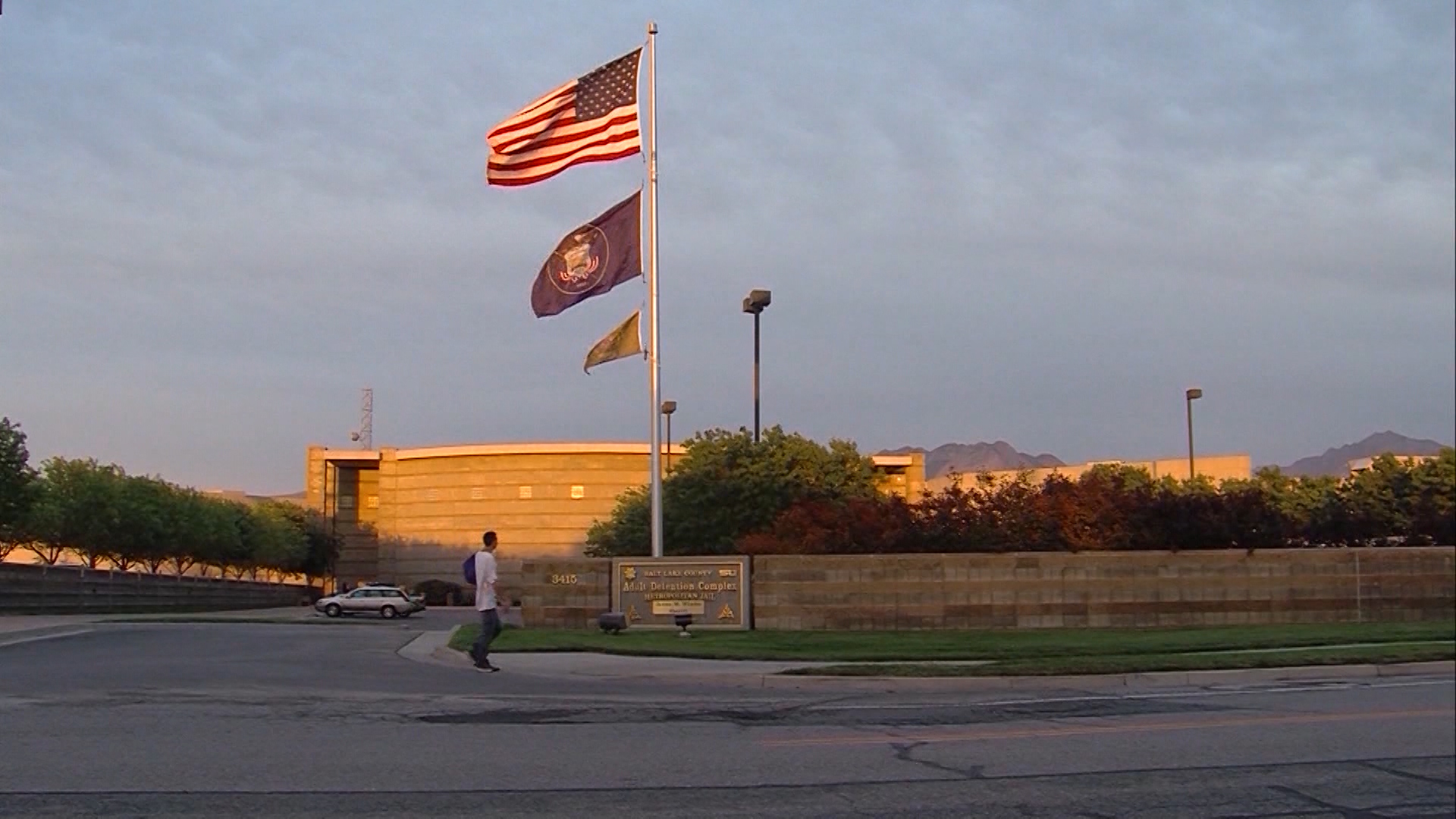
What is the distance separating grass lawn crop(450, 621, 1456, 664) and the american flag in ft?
26.3

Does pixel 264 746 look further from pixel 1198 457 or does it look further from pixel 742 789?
pixel 1198 457

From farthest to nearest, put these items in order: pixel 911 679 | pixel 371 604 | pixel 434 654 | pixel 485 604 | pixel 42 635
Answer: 1. pixel 371 604
2. pixel 42 635
3. pixel 434 654
4. pixel 485 604
5. pixel 911 679

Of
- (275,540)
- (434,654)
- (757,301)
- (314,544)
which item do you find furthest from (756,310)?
(314,544)

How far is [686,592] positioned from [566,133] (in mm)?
8288

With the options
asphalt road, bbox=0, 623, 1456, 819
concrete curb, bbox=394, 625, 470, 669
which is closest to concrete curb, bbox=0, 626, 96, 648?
concrete curb, bbox=394, 625, 470, 669

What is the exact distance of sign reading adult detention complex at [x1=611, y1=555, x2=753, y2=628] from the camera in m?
25.0

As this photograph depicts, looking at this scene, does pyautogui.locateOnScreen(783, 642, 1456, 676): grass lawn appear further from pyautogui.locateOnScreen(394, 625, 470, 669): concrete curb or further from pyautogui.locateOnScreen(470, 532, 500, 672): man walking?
pyautogui.locateOnScreen(394, 625, 470, 669): concrete curb

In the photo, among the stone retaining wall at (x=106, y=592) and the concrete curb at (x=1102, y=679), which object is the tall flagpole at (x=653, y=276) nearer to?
the concrete curb at (x=1102, y=679)

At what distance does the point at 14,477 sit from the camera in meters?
40.5

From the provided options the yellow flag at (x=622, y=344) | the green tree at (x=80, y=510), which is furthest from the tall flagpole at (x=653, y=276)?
the green tree at (x=80, y=510)

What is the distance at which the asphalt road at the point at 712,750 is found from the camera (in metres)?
8.49

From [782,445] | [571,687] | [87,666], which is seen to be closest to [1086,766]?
[571,687]

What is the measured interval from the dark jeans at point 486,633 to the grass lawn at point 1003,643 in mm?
2106

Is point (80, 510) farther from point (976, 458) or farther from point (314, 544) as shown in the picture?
point (976, 458)
